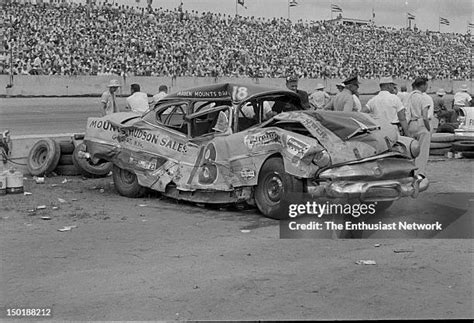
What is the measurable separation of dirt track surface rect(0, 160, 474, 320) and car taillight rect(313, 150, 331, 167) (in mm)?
945

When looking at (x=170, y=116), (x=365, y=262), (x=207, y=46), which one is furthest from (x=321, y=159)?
(x=207, y=46)

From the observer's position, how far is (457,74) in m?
46.1

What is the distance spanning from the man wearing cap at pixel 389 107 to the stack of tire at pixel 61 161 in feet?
15.6

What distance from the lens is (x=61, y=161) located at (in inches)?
477

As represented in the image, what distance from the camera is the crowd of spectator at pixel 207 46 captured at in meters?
31.9

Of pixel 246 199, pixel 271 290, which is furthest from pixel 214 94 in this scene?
pixel 271 290

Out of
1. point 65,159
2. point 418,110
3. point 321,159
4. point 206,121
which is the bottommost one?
point 65,159

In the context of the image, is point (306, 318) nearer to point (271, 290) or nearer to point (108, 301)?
point (271, 290)

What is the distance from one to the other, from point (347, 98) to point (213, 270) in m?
5.33

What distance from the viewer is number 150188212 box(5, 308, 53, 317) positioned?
4758 mm

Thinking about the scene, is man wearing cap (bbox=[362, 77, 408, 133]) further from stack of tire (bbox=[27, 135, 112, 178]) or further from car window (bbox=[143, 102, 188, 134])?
stack of tire (bbox=[27, 135, 112, 178])

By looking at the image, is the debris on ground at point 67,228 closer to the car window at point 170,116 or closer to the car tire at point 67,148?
the car window at point 170,116

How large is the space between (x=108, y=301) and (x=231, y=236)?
101 inches

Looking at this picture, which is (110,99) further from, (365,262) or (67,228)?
(365,262)
